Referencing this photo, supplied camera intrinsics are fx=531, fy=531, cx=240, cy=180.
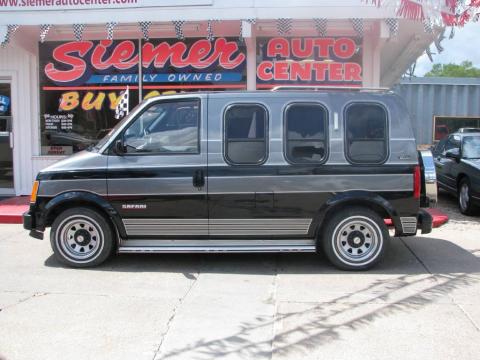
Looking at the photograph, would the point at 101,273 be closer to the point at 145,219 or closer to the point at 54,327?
the point at 145,219

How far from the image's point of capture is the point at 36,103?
411 inches

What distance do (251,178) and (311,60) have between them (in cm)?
462

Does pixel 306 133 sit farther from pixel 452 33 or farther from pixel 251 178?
pixel 452 33

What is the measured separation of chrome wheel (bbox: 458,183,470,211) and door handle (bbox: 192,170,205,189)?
577cm

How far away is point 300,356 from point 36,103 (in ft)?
27.5

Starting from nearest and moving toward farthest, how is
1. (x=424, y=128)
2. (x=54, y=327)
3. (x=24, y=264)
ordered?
1. (x=54, y=327)
2. (x=24, y=264)
3. (x=424, y=128)

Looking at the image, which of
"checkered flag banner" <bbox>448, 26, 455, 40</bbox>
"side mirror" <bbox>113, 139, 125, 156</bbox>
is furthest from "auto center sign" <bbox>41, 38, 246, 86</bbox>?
"side mirror" <bbox>113, 139, 125, 156</bbox>

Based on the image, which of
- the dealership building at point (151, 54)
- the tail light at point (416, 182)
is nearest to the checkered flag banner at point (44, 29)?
the dealership building at point (151, 54)

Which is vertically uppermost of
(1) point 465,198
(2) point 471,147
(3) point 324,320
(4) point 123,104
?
(4) point 123,104

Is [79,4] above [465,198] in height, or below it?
above

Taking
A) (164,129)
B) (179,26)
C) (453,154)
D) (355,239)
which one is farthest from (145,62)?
(453,154)

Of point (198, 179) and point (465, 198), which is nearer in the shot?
point (198, 179)

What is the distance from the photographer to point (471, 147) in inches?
404

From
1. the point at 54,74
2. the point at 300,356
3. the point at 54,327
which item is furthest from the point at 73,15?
the point at 300,356
